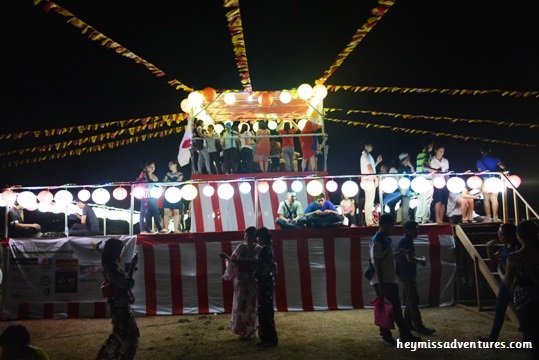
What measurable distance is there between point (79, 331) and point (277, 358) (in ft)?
15.5

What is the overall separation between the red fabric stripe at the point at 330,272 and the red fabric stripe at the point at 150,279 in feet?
13.7

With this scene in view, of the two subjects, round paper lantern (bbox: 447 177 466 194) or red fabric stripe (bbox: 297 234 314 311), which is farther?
round paper lantern (bbox: 447 177 466 194)

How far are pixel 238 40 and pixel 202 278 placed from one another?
5880mm

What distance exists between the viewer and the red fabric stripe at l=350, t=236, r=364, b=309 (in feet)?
32.0

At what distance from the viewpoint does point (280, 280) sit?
9.86 m

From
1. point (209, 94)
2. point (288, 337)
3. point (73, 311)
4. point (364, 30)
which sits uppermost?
point (364, 30)

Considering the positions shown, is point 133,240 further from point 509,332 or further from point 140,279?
point 509,332

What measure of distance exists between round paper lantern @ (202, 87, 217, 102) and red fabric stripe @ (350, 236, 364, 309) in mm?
5382

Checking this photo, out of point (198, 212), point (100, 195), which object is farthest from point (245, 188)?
point (100, 195)

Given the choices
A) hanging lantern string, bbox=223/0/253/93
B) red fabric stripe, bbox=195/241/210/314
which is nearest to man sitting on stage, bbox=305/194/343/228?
red fabric stripe, bbox=195/241/210/314

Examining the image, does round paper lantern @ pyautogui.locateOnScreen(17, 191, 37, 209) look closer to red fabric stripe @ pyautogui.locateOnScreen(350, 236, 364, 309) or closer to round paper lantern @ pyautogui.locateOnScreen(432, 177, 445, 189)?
red fabric stripe @ pyautogui.locateOnScreen(350, 236, 364, 309)

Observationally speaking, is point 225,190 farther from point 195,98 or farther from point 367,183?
point 367,183

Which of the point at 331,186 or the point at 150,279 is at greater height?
the point at 331,186

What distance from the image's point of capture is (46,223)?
2444cm
